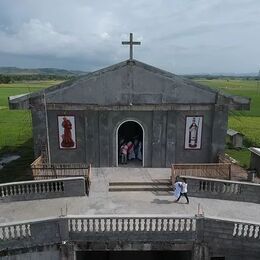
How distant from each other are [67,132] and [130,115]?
381 cm

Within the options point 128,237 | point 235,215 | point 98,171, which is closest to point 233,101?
point 235,215

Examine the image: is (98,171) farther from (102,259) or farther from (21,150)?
(21,150)

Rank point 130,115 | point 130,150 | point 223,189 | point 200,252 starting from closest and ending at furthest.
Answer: point 200,252, point 223,189, point 130,115, point 130,150

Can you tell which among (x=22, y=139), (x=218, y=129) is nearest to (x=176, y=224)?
(x=218, y=129)

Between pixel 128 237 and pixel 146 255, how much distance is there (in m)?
4.76

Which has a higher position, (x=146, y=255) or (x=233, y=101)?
(x=233, y=101)

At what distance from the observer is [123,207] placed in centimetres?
1585

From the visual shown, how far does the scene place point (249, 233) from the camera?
44.4 ft

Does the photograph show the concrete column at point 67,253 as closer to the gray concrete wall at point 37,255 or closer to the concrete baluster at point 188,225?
the gray concrete wall at point 37,255

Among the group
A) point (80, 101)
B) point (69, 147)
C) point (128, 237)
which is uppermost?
point (80, 101)

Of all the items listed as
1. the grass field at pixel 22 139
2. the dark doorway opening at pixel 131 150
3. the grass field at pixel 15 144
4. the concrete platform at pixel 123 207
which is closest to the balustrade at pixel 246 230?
the concrete platform at pixel 123 207

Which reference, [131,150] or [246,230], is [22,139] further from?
[246,230]

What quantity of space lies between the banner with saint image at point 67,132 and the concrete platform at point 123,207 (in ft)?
11.6

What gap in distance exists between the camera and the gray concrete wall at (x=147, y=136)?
803 inches
